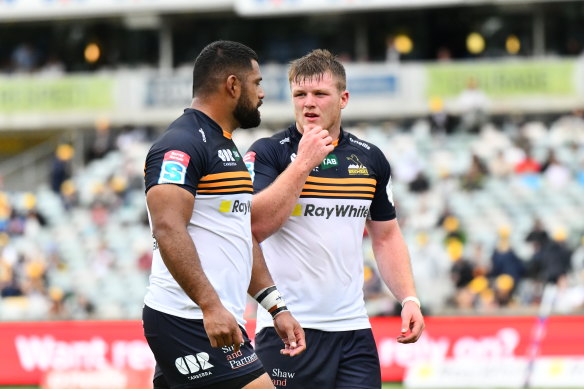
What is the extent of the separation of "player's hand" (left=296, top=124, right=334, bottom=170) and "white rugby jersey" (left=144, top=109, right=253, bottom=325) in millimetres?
425

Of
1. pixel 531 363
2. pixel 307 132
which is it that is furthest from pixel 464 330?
pixel 307 132

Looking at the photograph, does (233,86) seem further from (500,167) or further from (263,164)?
(500,167)

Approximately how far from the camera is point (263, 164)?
6.08 m

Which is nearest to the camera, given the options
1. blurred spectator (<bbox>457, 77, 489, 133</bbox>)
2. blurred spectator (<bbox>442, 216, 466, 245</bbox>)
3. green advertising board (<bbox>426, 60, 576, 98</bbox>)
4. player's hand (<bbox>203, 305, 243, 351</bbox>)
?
player's hand (<bbox>203, 305, 243, 351</bbox>)

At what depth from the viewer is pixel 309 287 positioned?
20.0 feet

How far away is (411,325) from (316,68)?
1360 millimetres

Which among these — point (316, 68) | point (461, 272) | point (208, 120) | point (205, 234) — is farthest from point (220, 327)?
point (461, 272)

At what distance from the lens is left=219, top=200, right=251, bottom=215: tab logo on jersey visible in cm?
514

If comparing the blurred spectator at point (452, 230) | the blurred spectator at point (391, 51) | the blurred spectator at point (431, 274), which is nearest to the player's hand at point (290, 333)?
the blurred spectator at point (431, 274)

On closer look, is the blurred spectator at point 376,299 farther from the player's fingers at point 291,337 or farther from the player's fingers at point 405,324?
the player's fingers at point 291,337

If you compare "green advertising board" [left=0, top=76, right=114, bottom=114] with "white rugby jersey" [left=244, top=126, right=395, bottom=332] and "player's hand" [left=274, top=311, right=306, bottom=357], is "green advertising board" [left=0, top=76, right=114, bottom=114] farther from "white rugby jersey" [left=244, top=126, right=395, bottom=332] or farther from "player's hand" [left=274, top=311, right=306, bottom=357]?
"player's hand" [left=274, top=311, right=306, bottom=357]

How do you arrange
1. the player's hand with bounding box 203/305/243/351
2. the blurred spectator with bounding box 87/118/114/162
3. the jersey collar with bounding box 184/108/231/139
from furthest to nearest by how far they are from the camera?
1. the blurred spectator with bounding box 87/118/114/162
2. the jersey collar with bounding box 184/108/231/139
3. the player's hand with bounding box 203/305/243/351

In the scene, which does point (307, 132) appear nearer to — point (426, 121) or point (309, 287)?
point (309, 287)

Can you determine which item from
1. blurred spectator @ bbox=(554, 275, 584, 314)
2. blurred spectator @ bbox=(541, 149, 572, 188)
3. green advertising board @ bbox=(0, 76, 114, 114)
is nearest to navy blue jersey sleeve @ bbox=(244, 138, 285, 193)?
blurred spectator @ bbox=(554, 275, 584, 314)
